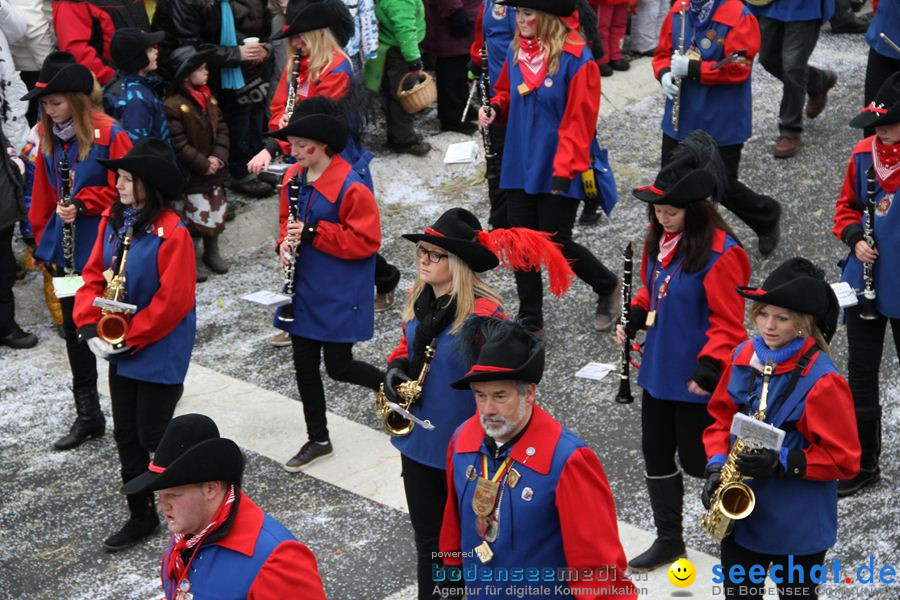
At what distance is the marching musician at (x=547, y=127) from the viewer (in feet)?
28.2

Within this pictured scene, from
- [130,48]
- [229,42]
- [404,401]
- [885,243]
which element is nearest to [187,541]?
[404,401]

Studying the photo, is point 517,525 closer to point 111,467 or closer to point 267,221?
point 111,467

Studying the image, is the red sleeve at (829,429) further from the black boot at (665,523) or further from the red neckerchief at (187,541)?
the red neckerchief at (187,541)

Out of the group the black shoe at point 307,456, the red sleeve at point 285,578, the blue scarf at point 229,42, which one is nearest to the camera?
the red sleeve at point 285,578

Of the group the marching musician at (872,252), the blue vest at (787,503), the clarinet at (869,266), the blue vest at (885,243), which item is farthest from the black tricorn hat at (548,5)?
the blue vest at (787,503)

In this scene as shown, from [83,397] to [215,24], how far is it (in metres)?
3.65

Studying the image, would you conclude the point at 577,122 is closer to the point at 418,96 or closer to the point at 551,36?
the point at 551,36

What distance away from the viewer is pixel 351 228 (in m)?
7.63

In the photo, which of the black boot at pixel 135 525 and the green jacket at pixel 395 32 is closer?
the black boot at pixel 135 525

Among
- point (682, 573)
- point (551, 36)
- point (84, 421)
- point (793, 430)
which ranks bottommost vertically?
point (84, 421)

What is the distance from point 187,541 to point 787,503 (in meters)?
2.38

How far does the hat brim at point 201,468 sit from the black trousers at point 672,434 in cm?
273

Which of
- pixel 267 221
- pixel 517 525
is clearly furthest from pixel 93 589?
pixel 267 221

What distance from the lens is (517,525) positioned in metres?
4.96
